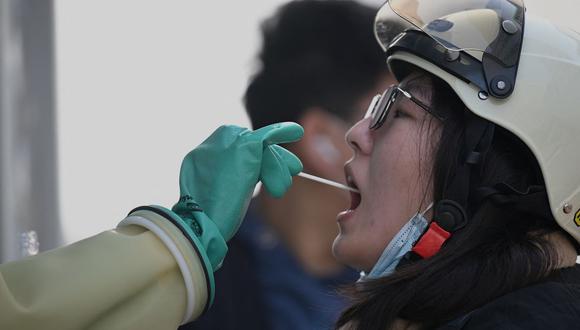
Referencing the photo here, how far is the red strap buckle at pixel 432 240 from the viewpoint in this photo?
2.73 m

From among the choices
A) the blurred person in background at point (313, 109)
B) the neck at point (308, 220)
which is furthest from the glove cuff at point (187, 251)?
the neck at point (308, 220)

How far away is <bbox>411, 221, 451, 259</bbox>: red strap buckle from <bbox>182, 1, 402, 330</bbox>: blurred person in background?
1291mm

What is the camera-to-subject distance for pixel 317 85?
4.25 metres

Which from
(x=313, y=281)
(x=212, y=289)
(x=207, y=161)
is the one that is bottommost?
(x=313, y=281)

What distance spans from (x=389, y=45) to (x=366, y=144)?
1.01ft

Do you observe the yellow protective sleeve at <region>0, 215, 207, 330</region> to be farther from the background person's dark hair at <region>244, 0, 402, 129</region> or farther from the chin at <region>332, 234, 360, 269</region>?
the background person's dark hair at <region>244, 0, 402, 129</region>

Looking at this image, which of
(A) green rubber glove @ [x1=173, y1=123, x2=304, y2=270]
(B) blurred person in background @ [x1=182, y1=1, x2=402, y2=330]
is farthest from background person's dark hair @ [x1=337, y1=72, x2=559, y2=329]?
(B) blurred person in background @ [x1=182, y1=1, x2=402, y2=330]

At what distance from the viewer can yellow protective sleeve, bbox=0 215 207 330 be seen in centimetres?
232

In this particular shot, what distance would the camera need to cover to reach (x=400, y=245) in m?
2.81

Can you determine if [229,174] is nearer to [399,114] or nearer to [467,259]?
[399,114]

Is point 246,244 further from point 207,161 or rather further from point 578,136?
point 578,136

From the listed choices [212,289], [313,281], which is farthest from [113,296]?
[313,281]

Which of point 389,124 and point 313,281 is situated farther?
point 313,281

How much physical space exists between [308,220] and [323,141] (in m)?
0.32
